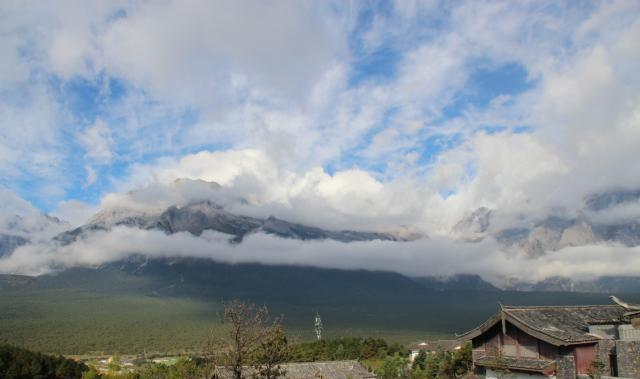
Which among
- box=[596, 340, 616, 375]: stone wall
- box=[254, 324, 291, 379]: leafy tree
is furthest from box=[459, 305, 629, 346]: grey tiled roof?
box=[254, 324, 291, 379]: leafy tree

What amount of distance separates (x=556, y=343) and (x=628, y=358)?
2269 mm

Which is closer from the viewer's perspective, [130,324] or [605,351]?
[605,351]

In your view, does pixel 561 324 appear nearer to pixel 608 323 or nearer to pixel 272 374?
pixel 608 323

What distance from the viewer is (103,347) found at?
112 m

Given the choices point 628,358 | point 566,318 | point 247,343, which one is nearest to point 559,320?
point 566,318

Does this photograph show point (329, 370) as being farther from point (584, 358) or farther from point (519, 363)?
point (584, 358)

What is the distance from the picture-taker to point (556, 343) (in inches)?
648

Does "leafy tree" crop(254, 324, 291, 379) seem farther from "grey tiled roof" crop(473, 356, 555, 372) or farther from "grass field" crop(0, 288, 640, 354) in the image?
"grass field" crop(0, 288, 640, 354)

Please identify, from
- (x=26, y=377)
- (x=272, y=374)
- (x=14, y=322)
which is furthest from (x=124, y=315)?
(x=272, y=374)

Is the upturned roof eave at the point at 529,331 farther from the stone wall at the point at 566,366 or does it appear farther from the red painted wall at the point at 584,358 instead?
the stone wall at the point at 566,366

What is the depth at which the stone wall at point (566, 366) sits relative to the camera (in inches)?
648

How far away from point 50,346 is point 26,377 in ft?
198

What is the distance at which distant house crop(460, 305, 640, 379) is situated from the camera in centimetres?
1656

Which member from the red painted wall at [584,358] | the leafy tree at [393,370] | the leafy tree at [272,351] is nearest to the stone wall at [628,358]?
the red painted wall at [584,358]
